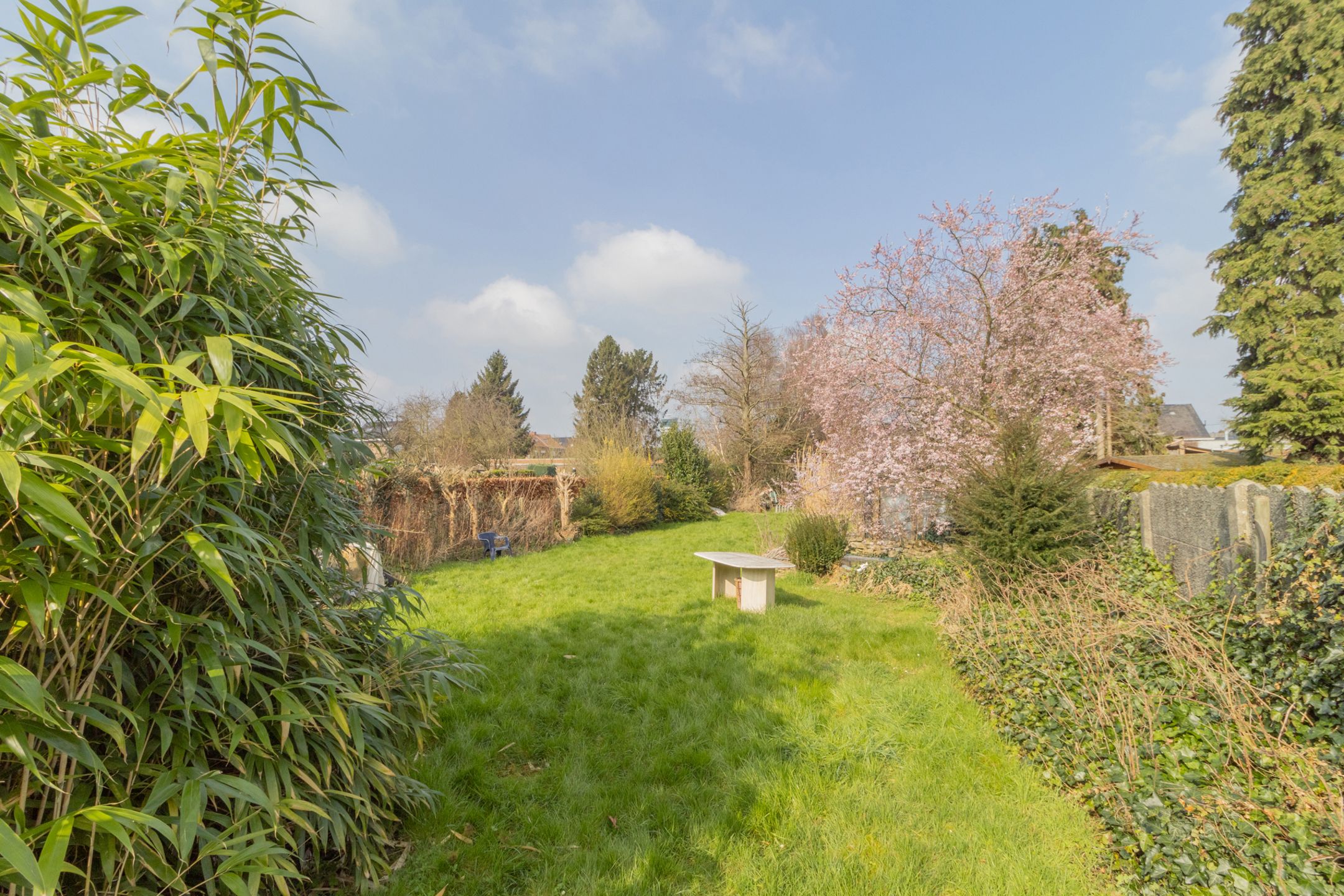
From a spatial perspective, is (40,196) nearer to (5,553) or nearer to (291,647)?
(5,553)

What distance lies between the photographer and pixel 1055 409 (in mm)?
8453

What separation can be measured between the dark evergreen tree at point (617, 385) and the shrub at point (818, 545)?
3248cm

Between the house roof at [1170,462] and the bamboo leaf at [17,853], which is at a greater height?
the house roof at [1170,462]

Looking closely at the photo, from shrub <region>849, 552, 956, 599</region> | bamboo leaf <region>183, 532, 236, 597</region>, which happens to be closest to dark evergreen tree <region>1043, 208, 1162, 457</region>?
shrub <region>849, 552, 956, 599</region>

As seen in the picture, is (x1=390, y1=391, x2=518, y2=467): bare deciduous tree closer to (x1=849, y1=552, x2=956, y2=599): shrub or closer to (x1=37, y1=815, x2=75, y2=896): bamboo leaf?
(x1=849, y1=552, x2=956, y2=599): shrub

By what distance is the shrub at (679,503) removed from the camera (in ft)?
56.0

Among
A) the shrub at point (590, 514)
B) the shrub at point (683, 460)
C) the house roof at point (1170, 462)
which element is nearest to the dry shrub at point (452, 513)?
the shrub at point (590, 514)

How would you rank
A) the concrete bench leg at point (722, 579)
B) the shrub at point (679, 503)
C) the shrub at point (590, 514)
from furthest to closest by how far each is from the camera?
1. the shrub at point (679, 503)
2. the shrub at point (590, 514)
3. the concrete bench leg at point (722, 579)

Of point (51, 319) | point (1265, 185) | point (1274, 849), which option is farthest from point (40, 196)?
point (1265, 185)

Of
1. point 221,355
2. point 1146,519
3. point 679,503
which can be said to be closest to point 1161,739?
point 1146,519

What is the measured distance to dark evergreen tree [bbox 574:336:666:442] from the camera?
4250cm

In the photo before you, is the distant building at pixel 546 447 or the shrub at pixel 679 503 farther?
the distant building at pixel 546 447

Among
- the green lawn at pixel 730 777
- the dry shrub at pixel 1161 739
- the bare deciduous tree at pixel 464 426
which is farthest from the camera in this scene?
the bare deciduous tree at pixel 464 426

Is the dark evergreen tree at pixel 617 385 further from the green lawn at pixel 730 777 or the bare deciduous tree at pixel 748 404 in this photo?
the green lawn at pixel 730 777
